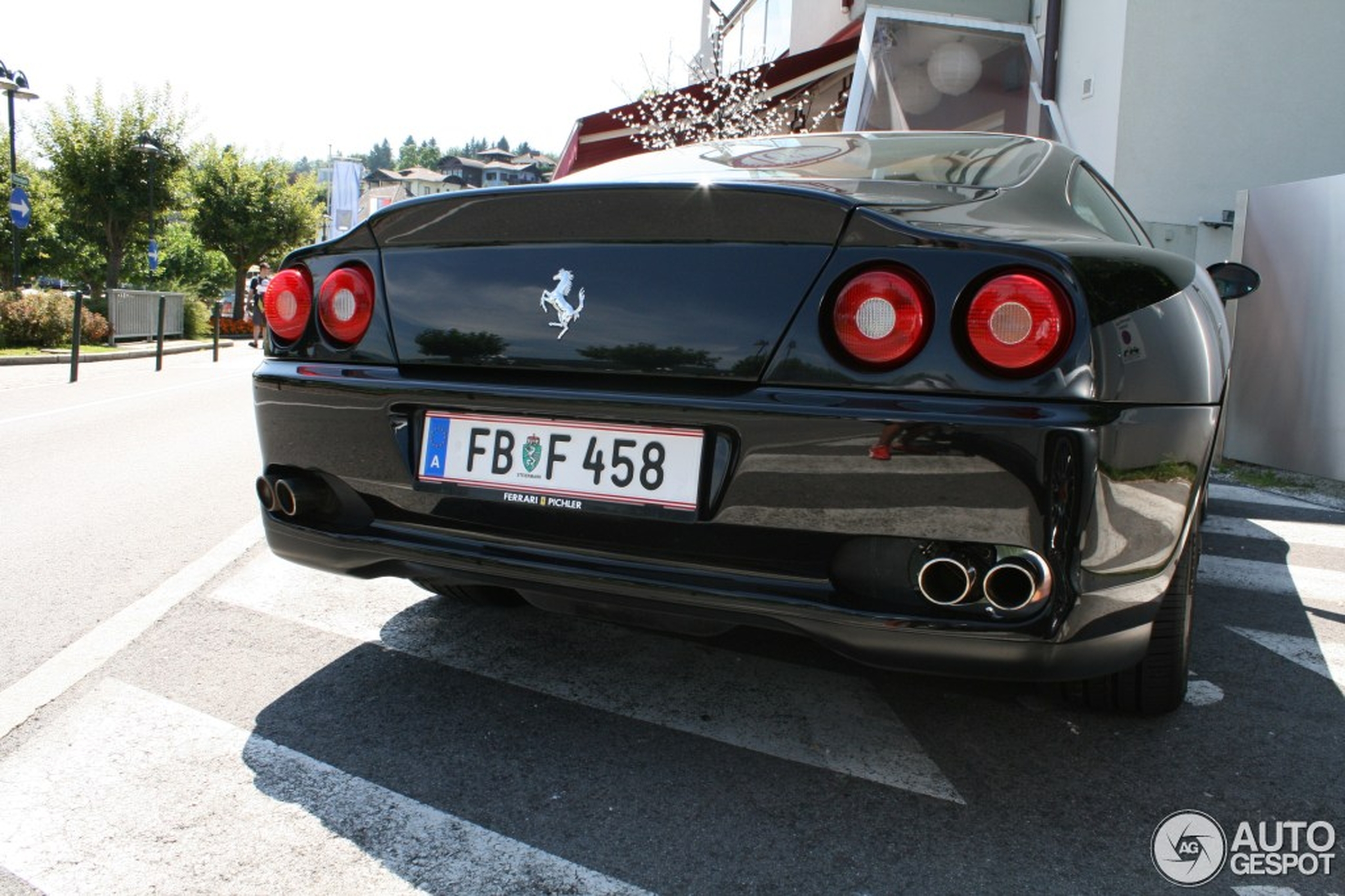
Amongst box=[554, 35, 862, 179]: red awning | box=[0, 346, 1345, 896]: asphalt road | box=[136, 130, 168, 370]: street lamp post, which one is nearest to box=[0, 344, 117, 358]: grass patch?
box=[136, 130, 168, 370]: street lamp post

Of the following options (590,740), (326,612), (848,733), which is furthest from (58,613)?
(848,733)

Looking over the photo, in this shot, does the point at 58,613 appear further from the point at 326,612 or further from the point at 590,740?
the point at 590,740

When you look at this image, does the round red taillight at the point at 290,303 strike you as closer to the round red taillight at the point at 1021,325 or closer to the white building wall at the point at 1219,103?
the round red taillight at the point at 1021,325

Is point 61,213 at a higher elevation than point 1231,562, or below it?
higher

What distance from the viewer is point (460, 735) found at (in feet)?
7.72

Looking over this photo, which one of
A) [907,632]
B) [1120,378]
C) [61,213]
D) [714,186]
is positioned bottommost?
[907,632]

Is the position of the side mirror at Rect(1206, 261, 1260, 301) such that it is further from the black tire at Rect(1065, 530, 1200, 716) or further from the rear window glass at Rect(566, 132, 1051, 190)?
the black tire at Rect(1065, 530, 1200, 716)

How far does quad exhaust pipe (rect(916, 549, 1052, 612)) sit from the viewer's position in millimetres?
1831

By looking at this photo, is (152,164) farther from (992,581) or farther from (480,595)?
(992,581)

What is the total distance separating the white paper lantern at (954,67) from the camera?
45.1 ft

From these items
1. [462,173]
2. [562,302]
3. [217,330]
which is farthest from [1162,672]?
[462,173]

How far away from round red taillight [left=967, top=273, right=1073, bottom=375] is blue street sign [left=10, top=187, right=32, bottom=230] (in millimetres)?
19061

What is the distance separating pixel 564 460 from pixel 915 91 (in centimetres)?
1298

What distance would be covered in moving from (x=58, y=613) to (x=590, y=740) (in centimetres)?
185
